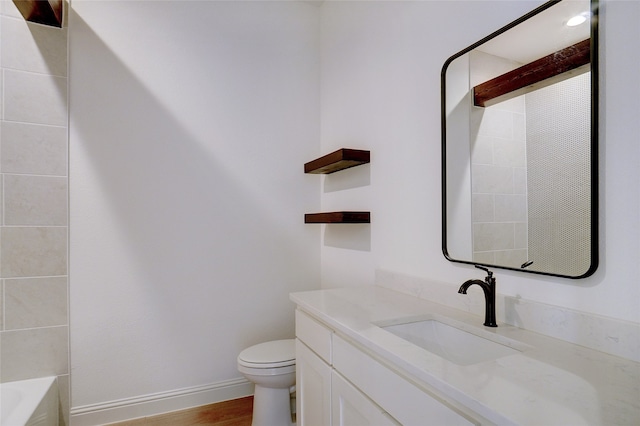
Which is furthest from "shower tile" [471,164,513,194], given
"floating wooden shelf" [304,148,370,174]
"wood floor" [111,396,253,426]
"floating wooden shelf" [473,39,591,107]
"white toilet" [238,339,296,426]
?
"wood floor" [111,396,253,426]

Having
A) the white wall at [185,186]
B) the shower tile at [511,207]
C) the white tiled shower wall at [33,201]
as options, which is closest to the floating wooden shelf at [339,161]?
the white wall at [185,186]

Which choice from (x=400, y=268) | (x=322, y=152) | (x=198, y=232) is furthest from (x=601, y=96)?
(x=198, y=232)

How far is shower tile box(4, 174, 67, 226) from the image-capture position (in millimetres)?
1899

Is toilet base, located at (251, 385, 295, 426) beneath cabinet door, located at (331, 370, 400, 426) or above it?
beneath

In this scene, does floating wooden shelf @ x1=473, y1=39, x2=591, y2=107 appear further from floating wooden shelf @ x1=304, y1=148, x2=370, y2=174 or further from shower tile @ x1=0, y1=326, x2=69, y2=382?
shower tile @ x1=0, y1=326, x2=69, y2=382

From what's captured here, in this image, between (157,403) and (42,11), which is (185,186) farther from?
(157,403)

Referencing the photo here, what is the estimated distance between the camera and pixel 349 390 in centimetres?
126

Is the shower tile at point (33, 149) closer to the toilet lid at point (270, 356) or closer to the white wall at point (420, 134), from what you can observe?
the toilet lid at point (270, 356)

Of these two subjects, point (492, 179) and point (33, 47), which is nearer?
point (492, 179)

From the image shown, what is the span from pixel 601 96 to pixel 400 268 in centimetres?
110

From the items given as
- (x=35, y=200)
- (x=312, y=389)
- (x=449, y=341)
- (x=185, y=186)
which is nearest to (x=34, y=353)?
(x=35, y=200)

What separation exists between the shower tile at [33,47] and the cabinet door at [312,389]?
205cm

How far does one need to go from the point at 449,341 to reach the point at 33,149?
2.31 metres

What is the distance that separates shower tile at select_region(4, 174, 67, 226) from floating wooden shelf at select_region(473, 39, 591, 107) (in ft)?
7.25
